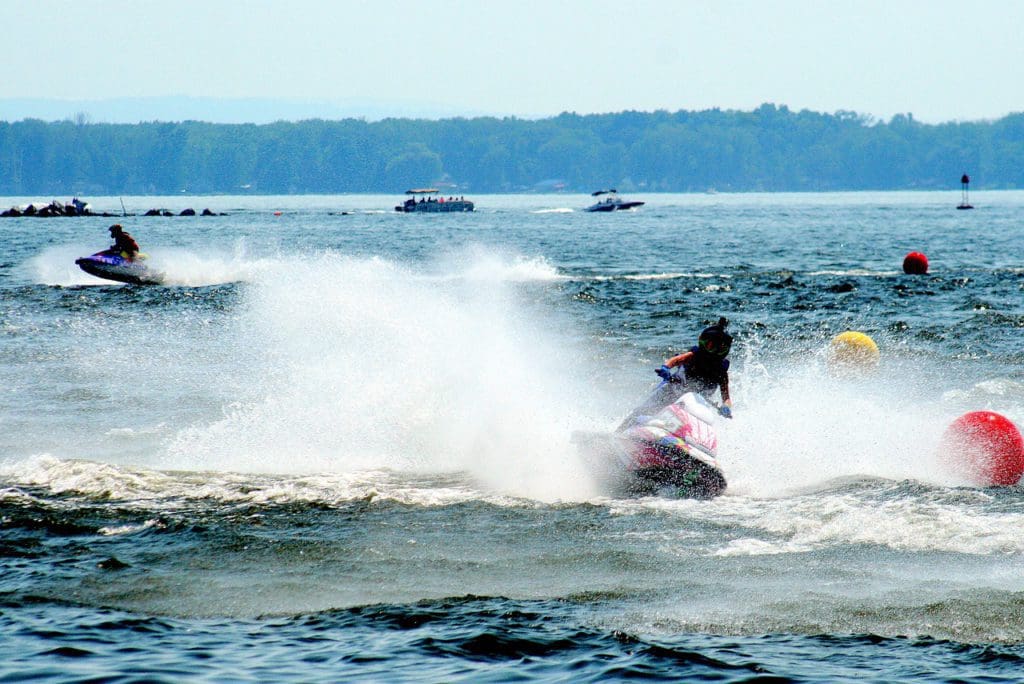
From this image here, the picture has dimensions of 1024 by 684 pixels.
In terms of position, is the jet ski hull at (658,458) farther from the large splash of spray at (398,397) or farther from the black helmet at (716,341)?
the black helmet at (716,341)

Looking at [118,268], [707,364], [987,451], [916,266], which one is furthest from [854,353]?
[118,268]

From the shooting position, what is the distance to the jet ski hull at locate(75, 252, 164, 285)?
121 ft

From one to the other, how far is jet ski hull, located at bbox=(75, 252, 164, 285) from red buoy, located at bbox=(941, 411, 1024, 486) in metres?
28.5

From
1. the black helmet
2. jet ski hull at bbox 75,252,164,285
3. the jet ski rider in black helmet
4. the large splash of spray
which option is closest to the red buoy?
the jet ski rider in black helmet

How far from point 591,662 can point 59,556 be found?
4.97 meters

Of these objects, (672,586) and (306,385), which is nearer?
(672,586)

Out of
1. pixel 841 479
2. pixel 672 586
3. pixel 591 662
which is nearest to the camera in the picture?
pixel 591 662

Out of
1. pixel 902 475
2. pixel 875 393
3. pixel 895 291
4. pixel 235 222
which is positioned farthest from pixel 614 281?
pixel 235 222

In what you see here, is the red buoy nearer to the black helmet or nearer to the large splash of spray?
the black helmet

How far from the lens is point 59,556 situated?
35.1 ft

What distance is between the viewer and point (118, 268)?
3709 cm

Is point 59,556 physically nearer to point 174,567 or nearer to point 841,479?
point 174,567

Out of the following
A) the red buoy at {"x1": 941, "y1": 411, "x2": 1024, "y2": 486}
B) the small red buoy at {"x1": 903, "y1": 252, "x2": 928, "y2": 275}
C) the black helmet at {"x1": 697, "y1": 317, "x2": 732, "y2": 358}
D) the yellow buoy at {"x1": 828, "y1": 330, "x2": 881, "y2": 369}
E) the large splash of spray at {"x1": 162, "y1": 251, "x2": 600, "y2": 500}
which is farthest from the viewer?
the small red buoy at {"x1": 903, "y1": 252, "x2": 928, "y2": 275}

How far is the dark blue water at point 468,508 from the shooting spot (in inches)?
334
